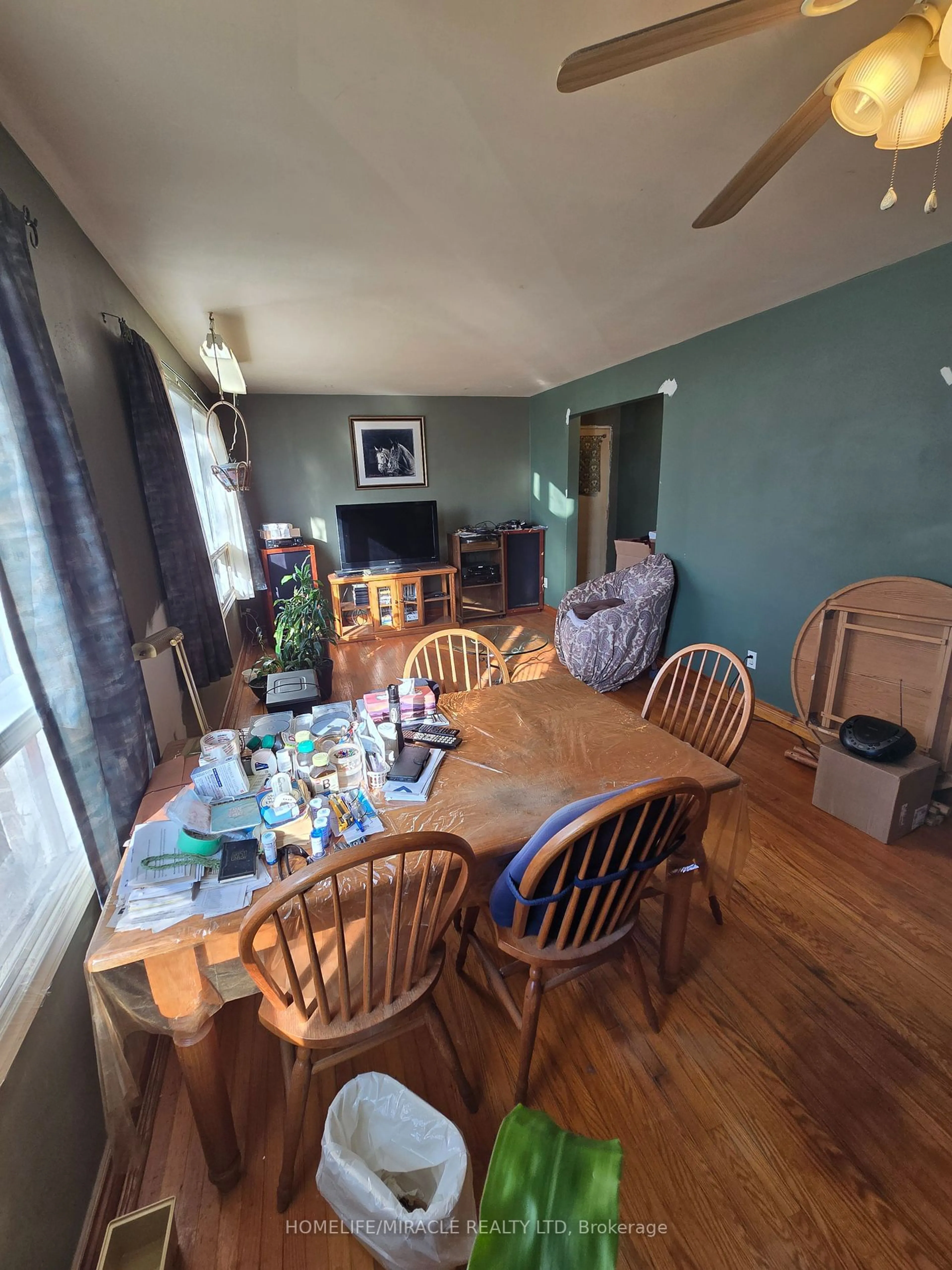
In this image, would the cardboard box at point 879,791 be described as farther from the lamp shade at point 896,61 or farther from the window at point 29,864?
the window at point 29,864

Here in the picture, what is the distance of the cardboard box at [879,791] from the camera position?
2004 mm

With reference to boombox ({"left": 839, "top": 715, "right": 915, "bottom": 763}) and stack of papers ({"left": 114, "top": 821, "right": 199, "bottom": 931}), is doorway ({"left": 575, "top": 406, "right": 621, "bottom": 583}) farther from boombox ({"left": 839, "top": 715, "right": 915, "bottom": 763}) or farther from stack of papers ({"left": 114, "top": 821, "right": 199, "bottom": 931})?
stack of papers ({"left": 114, "top": 821, "right": 199, "bottom": 931})

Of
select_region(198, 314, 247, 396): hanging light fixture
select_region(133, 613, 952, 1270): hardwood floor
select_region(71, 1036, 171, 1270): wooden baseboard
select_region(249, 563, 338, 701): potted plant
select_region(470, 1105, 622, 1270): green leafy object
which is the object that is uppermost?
select_region(198, 314, 247, 396): hanging light fixture

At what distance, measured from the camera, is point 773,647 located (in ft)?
9.78

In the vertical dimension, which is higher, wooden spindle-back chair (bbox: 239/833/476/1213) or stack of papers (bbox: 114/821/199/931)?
stack of papers (bbox: 114/821/199/931)

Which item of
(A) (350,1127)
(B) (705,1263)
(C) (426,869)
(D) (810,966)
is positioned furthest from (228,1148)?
(D) (810,966)

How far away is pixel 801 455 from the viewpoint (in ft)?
8.80

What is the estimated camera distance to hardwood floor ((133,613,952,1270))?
1020mm

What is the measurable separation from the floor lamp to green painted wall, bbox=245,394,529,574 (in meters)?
3.16

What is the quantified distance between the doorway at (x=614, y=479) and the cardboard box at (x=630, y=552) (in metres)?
0.74

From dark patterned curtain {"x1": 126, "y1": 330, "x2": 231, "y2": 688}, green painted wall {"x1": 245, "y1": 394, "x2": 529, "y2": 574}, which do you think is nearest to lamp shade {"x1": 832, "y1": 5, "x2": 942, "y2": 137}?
dark patterned curtain {"x1": 126, "y1": 330, "x2": 231, "y2": 688}

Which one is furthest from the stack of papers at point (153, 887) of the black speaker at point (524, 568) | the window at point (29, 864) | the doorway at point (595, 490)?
the doorway at point (595, 490)

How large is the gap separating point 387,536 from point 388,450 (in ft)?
3.10

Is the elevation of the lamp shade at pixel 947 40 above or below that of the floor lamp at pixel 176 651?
above
